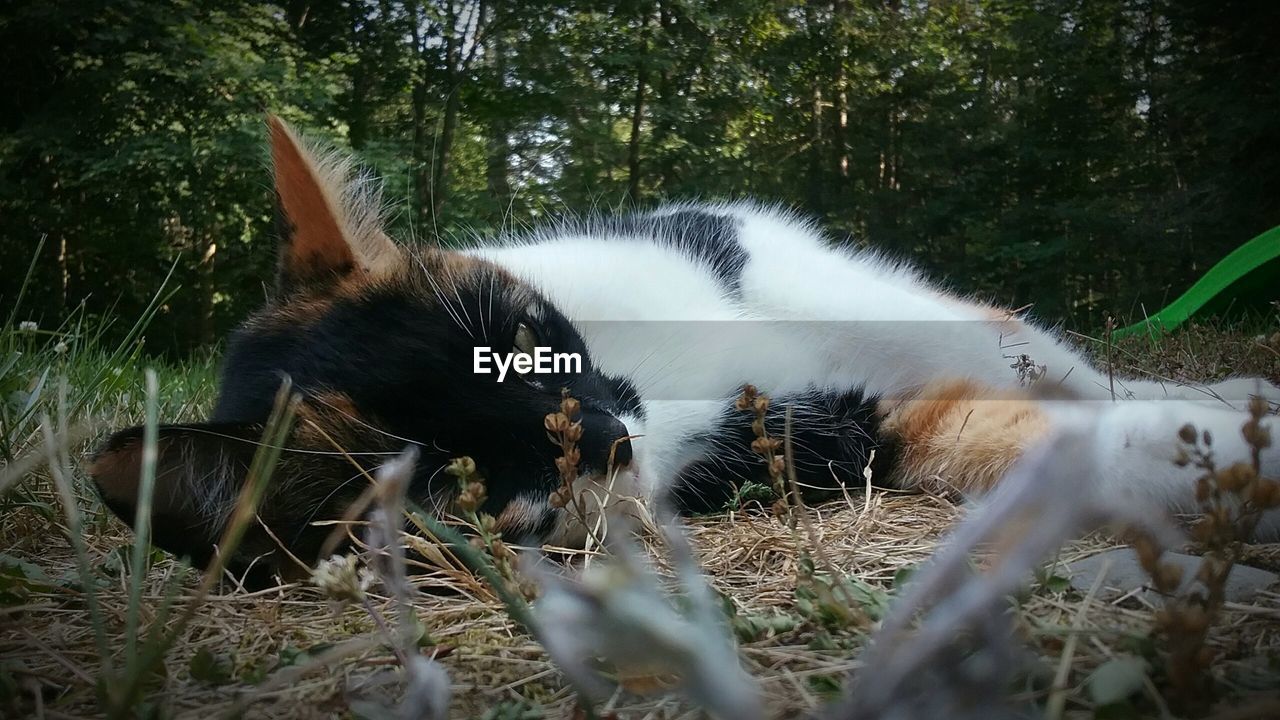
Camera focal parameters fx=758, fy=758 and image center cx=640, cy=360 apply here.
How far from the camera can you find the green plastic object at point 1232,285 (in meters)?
2.22

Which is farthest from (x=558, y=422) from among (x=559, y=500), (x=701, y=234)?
(x=701, y=234)

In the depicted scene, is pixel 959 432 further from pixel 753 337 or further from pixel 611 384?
pixel 611 384

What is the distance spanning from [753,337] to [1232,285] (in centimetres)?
202

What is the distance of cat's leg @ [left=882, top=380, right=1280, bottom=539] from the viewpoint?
832 mm

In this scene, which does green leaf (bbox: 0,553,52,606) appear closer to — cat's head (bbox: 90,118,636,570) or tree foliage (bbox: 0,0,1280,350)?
cat's head (bbox: 90,118,636,570)

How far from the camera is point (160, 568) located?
977mm

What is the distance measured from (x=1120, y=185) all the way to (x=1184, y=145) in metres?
0.18

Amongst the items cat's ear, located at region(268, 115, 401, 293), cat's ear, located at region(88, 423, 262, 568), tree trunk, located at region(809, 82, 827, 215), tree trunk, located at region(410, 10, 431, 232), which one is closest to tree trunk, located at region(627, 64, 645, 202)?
tree trunk, located at region(809, 82, 827, 215)

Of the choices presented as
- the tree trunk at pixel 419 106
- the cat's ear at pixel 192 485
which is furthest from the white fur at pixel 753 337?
the tree trunk at pixel 419 106

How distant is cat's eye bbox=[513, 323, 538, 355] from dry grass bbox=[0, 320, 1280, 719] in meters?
0.33

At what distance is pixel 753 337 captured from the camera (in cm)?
130

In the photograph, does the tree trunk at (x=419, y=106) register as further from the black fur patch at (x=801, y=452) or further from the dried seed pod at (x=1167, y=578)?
the dried seed pod at (x=1167, y=578)

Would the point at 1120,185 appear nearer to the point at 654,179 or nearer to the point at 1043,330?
the point at 1043,330

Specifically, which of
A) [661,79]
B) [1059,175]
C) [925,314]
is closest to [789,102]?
[661,79]
